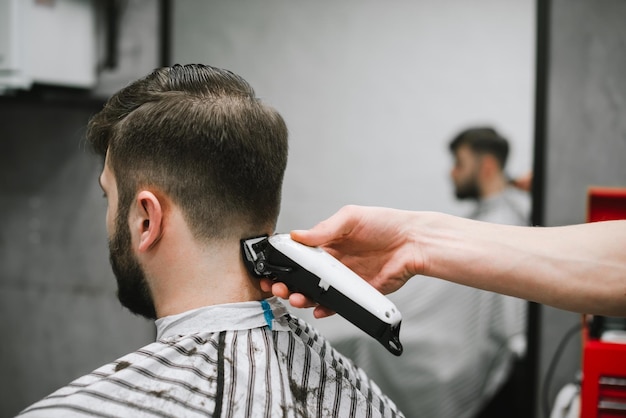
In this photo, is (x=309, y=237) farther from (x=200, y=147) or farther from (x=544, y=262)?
(x=544, y=262)

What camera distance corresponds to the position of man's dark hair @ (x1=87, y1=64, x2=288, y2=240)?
121cm

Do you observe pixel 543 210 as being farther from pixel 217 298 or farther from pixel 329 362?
pixel 217 298

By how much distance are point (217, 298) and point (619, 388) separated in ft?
3.51

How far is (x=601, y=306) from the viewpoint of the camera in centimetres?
124

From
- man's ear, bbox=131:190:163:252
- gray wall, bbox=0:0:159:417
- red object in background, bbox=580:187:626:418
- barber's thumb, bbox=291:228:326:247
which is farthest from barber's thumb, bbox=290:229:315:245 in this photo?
gray wall, bbox=0:0:159:417

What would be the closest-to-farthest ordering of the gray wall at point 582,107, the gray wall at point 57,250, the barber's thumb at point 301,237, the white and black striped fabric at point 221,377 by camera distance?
1. the white and black striped fabric at point 221,377
2. the barber's thumb at point 301,237
3. the gray wall at point 582,107
4. the gray wall at point 57,250

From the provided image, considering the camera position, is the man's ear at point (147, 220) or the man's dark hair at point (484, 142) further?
the man's dark hair at point (484, 142)

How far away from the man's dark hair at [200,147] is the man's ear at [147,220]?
0.03 meters

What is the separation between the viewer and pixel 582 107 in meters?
2.16

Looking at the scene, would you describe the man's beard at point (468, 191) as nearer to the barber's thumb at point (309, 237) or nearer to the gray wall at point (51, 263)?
the barber's thumb at point (309, 237)

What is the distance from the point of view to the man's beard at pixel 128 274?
1279 millimetres

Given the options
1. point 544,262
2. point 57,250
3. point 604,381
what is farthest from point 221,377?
point 57,250

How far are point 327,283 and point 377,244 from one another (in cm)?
29

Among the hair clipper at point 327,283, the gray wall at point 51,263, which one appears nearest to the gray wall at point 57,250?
the gray wall at point 51,263
